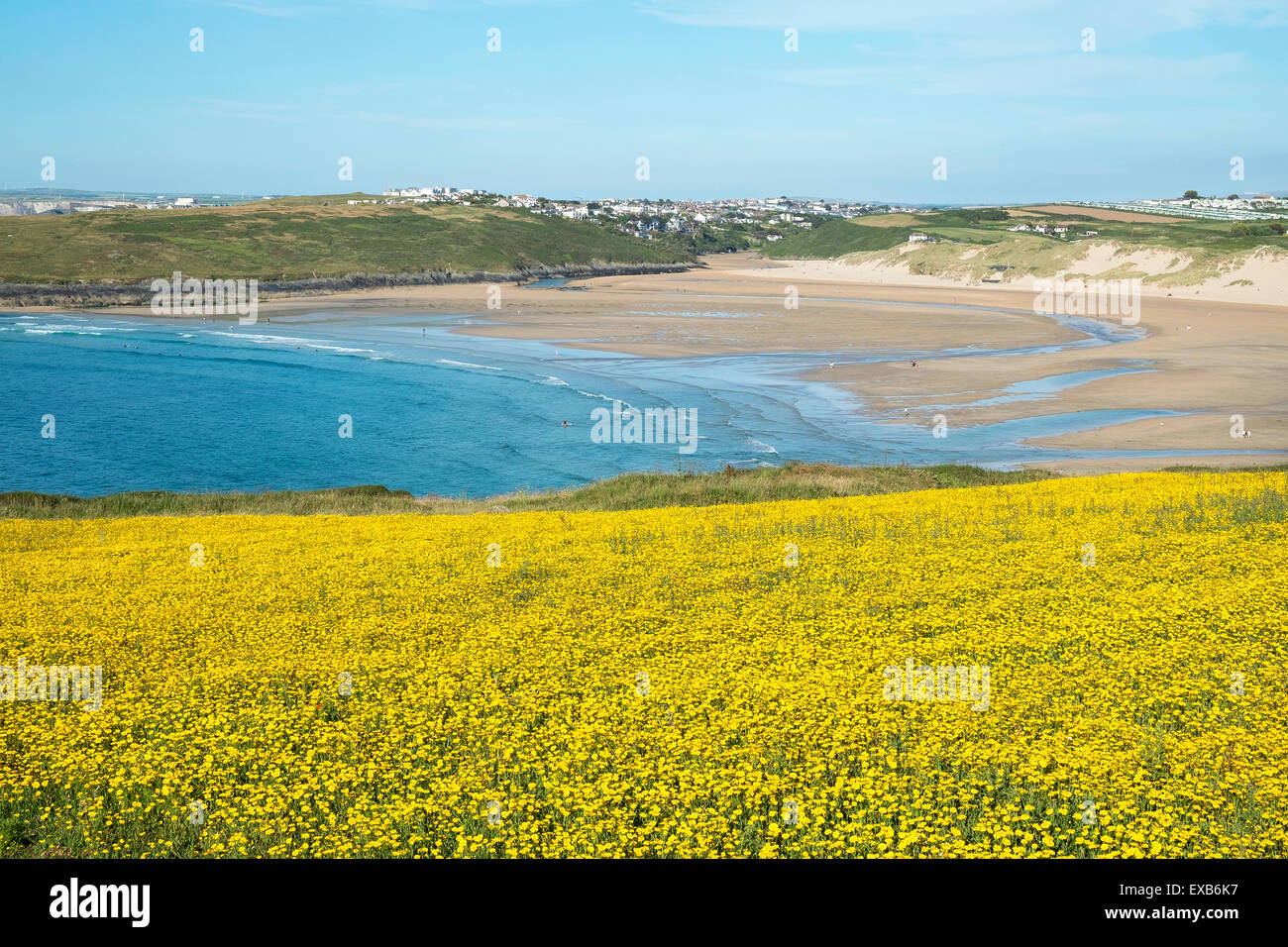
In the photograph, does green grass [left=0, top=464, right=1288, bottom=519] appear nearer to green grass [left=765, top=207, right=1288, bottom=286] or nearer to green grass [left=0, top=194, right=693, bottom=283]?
green grass [left=0, top=194, right=693, bottom=283]

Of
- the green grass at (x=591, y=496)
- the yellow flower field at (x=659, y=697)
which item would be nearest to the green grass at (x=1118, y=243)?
the green grass at (x=591, y=496)

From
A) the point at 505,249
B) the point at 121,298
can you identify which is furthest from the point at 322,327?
the point at 505,249

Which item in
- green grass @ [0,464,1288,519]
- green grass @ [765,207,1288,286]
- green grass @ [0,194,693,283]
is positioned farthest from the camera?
green grass @ [765,207,1288,286]

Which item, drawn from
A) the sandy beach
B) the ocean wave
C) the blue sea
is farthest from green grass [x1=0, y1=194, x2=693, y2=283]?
the ocean wave

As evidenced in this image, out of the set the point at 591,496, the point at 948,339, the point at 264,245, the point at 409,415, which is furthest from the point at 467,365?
the point at 264,245

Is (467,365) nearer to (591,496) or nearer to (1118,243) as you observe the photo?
(591,496)

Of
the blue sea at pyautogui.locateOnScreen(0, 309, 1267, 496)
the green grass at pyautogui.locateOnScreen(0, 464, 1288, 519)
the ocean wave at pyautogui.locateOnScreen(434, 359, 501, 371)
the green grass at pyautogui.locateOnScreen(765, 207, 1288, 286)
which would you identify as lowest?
the green grass at pyautogui.locateOnScreen(0, 464, 1288, 519)
